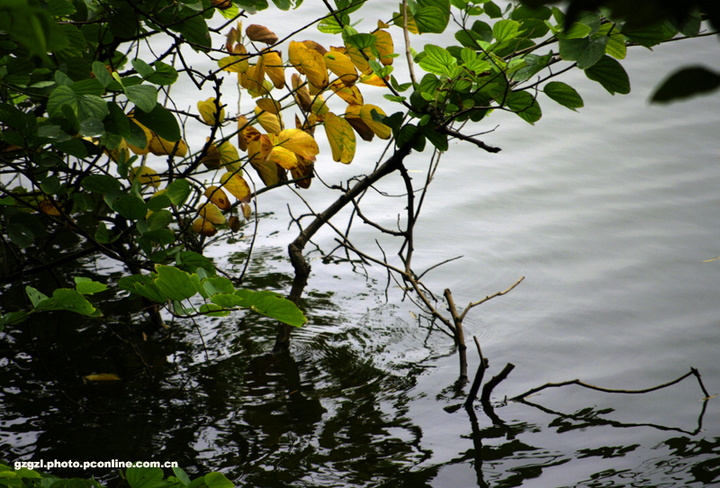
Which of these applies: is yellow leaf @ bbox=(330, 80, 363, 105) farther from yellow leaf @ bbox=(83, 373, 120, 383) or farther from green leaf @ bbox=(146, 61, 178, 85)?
yellow leaf @ bbox=(83, 373, 120, 383)

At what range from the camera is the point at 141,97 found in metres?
0.93

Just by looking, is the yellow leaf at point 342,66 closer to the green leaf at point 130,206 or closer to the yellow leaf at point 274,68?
the yellow leaf at point 274,68

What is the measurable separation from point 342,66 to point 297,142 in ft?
0.61

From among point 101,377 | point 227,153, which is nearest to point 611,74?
point 227,153

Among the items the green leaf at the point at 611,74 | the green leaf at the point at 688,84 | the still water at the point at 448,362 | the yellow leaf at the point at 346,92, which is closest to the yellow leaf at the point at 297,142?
the yellow leaf at the point at 346,92

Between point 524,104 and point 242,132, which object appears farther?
point 242,132

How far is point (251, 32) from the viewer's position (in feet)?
4.47

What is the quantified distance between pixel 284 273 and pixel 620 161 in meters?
1.61

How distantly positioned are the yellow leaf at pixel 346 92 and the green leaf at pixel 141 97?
468 millimetres

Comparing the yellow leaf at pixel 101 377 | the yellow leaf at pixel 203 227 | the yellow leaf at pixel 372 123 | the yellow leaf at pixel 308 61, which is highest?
the yellow leaf at pixel 308 61

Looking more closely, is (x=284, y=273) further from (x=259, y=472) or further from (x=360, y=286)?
(x=259, y=472)

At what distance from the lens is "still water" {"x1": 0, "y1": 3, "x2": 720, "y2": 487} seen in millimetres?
1230

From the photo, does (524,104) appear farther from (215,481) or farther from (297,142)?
(215,481)

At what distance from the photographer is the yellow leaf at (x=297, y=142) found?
4.24 ft
